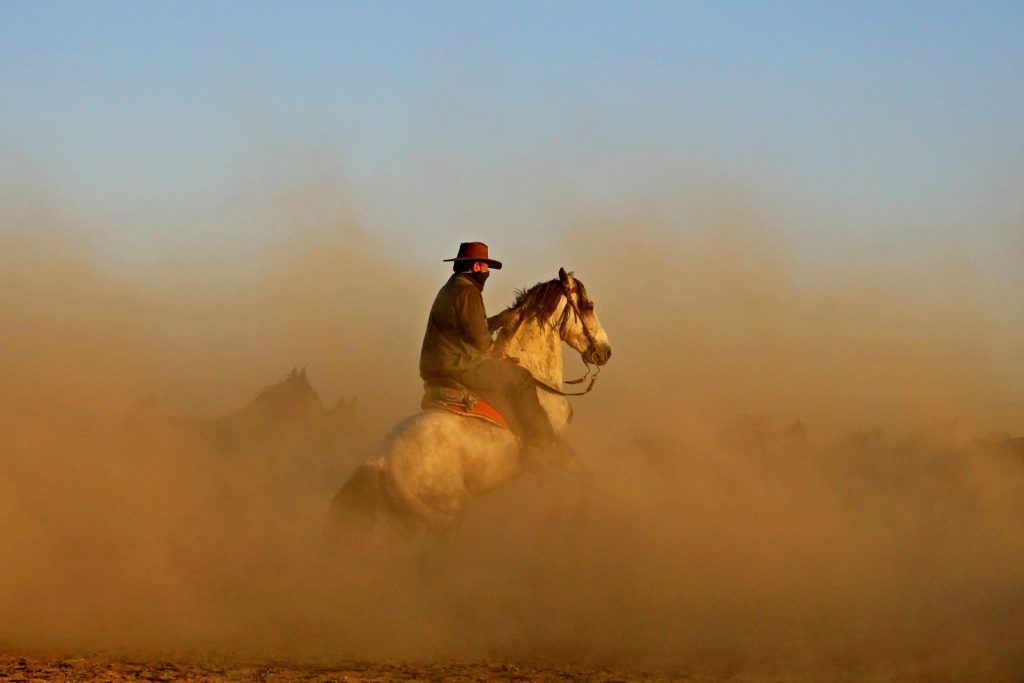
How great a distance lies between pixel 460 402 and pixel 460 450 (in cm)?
46

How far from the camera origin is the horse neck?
12227mm

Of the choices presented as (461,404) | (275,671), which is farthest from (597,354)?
(275,671)

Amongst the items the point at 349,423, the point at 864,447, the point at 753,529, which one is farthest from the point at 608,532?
the point at 349,423

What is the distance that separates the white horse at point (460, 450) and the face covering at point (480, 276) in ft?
1.38

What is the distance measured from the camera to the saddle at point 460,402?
1155 centimetres

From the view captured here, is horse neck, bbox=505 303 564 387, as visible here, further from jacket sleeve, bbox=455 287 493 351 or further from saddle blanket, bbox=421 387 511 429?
saddle blanket, bbox=421 387 511 429

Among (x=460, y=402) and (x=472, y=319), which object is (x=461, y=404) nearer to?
(x=460, y=402)

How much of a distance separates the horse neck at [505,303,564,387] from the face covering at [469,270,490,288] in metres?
0.61

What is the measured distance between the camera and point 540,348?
40.5 ft

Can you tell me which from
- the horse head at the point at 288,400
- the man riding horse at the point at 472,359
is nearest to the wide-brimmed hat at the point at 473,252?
the man riding horse at the point at 472,359

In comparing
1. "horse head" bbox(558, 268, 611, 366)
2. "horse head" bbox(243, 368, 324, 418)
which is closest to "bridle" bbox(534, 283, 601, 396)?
"horse head" bbox(558, 268, 611, 366)

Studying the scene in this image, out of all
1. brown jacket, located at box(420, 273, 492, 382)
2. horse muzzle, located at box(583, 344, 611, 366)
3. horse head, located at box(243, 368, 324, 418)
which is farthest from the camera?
horse head, located at box(243, 368, 324, 418)

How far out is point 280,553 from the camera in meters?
13.5

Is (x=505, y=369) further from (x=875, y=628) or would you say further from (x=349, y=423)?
(x=349, y=423)
